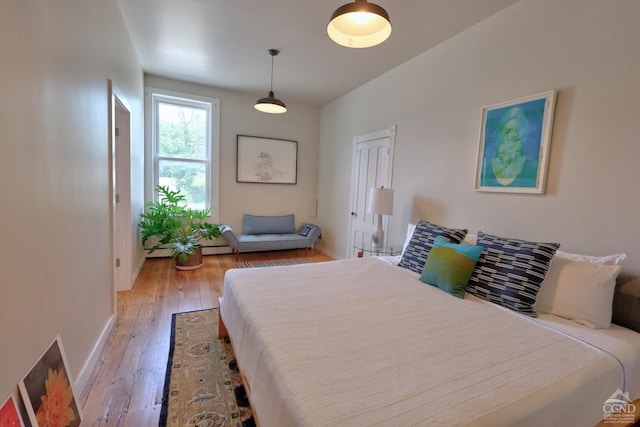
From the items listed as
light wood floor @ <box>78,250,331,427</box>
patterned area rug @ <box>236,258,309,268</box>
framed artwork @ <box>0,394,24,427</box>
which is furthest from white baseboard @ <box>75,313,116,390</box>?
patterned area rug @ <box>236,258,309,268</box>

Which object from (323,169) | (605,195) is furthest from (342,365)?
(323,169)

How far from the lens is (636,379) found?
1.34 meters

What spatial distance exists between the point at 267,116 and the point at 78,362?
4.37 m

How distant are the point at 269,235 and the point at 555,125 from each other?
4.03 m

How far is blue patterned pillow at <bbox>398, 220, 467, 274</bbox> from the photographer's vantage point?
90.4 inches

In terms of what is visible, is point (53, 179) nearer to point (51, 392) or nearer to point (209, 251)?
point (51, 392)

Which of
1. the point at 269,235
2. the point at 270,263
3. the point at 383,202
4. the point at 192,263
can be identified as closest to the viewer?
the point at 383,202

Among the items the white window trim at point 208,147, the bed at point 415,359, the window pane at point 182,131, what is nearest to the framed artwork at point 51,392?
the bed at point 415,359

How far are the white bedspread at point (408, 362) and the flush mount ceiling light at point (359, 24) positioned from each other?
1538 mm

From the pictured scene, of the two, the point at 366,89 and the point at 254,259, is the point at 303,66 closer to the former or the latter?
the point at 366,89

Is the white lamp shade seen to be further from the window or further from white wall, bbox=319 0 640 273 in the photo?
the window

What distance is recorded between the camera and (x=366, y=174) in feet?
13.3

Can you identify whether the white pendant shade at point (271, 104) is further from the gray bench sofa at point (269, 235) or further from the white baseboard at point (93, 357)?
the white baseboard at point (93, 357)

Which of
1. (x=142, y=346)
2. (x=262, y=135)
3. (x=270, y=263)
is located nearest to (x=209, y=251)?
(x=270, y=263)
